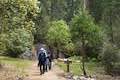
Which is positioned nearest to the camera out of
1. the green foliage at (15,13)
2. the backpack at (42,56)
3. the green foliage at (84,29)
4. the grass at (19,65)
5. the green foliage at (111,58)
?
the backpack at (42,56)

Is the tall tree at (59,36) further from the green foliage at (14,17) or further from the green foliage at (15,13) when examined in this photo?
the green foliage at (15,13)

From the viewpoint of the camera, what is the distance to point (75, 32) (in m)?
29.0

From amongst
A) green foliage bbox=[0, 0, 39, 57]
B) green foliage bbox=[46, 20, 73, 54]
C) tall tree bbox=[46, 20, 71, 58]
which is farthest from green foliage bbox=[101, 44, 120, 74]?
tall tree bbox=[46, 20, 71, 58]

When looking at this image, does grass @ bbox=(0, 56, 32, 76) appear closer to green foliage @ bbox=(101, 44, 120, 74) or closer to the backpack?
the backpack

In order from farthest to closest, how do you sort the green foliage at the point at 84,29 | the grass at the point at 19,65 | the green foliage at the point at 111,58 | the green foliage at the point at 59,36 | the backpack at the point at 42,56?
the green foliage at the point at 59,36, the green foliage at the point at 111,58, the green foliage at the point at 84,29, the grass at the point at 19,65, the backpack at the point at 42,56

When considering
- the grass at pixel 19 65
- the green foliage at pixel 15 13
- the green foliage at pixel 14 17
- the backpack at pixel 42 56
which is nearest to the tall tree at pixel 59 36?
the grass at pixel 19 65

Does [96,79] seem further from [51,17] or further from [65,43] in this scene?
[51,17]

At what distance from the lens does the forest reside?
2854 cm

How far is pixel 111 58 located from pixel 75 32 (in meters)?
5.37

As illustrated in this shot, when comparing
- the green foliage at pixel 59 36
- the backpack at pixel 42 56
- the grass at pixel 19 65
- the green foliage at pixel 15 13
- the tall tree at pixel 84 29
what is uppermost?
the green foliage at pixel 15 13

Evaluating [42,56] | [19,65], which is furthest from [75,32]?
[19,65]

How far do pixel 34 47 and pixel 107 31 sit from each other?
2096cm

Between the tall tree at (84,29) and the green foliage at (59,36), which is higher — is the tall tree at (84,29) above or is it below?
above

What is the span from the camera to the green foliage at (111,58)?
32531 millimetres
